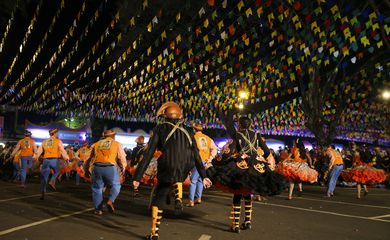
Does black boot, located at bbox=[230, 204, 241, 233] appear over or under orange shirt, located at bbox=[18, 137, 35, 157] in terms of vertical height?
under

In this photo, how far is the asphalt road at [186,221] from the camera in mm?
Answer: 6617

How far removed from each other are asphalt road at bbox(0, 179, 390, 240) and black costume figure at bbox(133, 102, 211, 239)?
2.43 feet

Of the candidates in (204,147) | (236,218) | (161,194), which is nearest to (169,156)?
(161,194)

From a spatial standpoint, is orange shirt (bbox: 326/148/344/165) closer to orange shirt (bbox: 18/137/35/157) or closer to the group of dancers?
the group of dancers

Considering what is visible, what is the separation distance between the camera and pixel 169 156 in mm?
6250

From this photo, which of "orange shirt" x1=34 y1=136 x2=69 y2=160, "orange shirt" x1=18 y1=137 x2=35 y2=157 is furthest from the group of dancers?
"orange shirt" x1=18 y1=137 x2=35 y2=157

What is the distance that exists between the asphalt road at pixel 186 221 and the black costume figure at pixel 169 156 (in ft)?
2.43

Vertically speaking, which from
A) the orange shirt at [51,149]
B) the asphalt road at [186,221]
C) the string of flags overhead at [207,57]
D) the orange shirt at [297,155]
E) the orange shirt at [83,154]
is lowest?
the asphalt road at [186,221]

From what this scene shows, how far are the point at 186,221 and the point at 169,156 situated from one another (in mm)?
2241

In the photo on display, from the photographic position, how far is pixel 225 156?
707cm

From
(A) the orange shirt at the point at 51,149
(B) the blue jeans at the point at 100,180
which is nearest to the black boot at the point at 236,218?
(B) the blue jeans at the point at 100,180

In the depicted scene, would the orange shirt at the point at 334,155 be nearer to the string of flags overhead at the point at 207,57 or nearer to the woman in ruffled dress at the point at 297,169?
the woman in ruffled dress at the point at 297,169

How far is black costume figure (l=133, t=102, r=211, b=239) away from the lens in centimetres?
613

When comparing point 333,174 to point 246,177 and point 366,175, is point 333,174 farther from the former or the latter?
point 246,177
